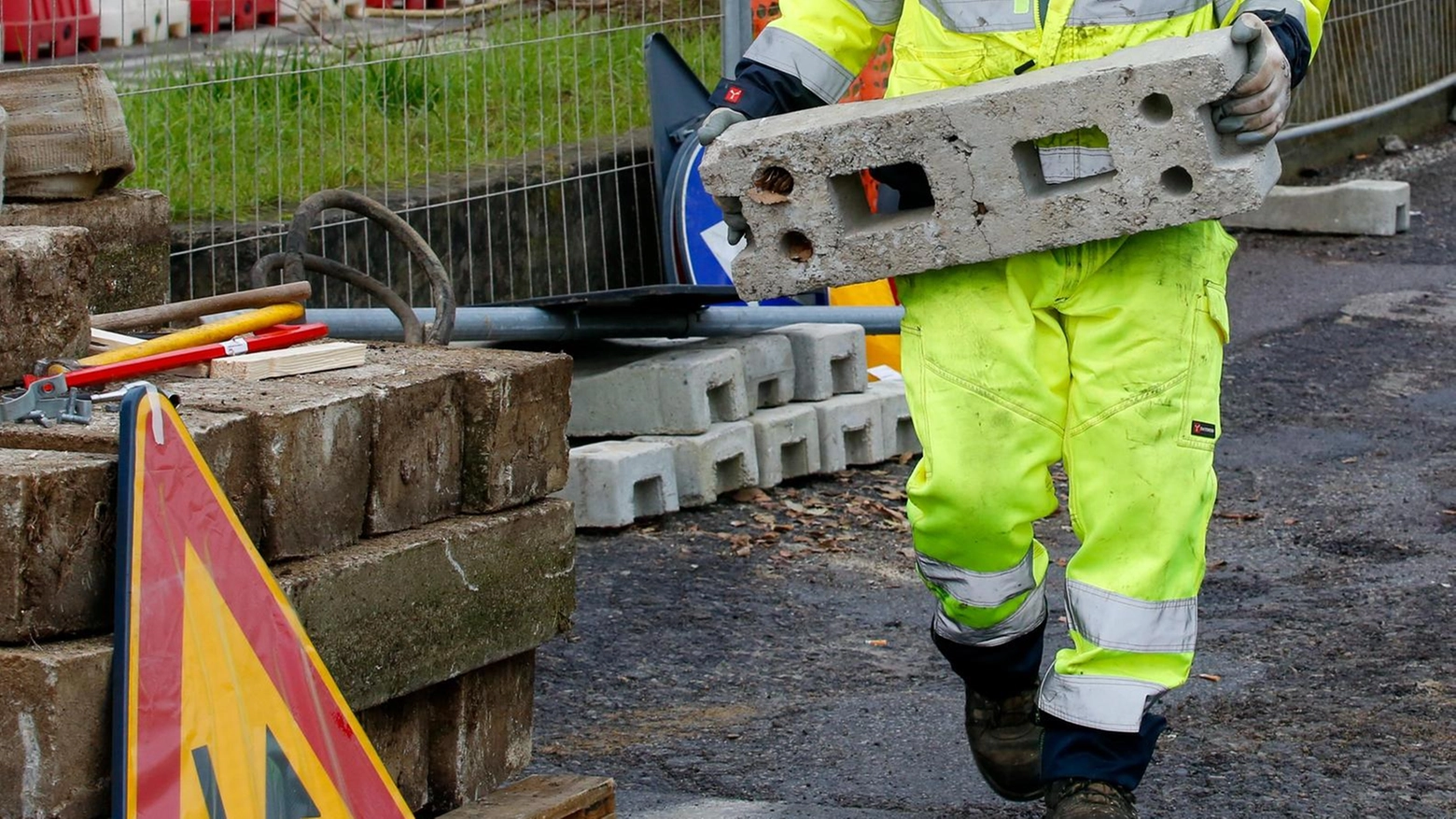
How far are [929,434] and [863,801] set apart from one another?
2.60 ft

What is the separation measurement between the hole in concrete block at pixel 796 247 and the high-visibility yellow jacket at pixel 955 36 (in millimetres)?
288

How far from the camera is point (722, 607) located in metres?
5.31

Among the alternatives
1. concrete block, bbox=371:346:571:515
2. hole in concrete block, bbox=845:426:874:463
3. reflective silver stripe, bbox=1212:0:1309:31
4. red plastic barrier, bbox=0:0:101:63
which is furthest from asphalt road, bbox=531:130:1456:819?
red plastic barrier, bbox=0:0:101:63

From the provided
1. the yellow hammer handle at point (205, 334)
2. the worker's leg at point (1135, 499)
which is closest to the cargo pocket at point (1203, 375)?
the worker's leg at point (1135, 499)

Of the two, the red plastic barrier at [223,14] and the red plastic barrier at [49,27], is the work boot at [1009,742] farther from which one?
the red plastic barrier at [223,14]

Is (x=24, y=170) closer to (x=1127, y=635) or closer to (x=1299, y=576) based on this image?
(x=1127, y=635)

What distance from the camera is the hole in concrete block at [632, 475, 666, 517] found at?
6062mm

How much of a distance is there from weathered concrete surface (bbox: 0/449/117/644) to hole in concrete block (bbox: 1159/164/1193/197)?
5.74ft

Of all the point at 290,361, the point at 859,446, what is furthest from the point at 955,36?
the point at 859,446

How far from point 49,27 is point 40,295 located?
222 centimetres

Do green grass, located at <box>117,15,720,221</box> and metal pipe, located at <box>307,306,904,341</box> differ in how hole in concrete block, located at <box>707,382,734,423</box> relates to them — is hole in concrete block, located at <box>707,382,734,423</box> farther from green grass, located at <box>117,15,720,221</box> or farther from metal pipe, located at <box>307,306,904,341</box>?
green grass, located at <box>117,15,720,221</box>

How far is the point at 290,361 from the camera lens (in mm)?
3330

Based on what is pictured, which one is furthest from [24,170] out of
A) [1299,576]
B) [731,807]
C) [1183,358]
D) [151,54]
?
[1299,576]

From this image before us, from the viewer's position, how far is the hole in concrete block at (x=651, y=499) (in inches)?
239
